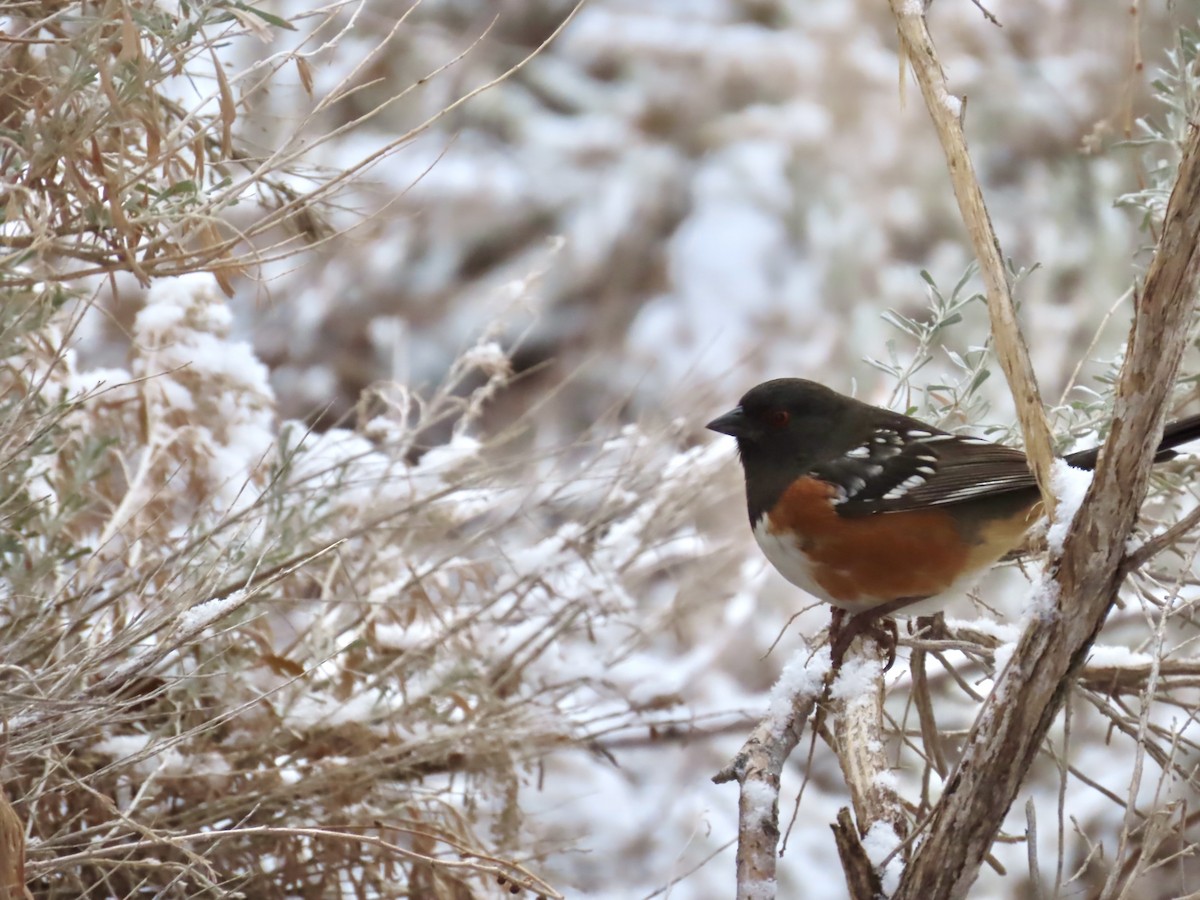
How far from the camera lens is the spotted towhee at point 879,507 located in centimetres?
190

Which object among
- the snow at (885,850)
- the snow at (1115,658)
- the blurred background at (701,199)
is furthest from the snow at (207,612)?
the blurred background at (701,199)

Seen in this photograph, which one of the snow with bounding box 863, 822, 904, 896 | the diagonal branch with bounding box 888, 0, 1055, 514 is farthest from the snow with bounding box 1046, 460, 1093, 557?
the snow with bounding box 863, 822, 904, 896

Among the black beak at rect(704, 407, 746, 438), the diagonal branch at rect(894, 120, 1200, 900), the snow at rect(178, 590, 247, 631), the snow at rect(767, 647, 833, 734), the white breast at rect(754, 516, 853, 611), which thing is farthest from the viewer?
the black beak at rect(704, 407, 746, 438)

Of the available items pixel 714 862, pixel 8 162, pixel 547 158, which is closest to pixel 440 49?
pixel 547 158

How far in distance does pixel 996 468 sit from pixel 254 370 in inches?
48.7

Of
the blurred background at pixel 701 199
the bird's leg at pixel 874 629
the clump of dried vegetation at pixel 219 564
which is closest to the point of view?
the clump of dried vegetation at pixel 219 564

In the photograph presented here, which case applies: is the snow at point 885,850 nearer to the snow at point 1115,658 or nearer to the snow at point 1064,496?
the snow at point 1064,496

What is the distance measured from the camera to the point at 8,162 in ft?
4.71

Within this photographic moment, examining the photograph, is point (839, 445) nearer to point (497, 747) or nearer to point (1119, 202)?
point (1119, 202)

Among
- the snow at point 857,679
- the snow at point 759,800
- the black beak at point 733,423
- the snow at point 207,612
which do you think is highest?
the black beak at point 733,423

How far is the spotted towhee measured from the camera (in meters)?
1.90

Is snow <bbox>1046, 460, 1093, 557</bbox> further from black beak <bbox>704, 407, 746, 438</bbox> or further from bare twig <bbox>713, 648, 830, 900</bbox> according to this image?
black beak <bbox>704, 407, 746, 438</bbox>

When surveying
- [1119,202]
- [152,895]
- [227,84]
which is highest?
[1119,202]

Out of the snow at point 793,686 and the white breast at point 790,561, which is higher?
the white breast at point 790,561
